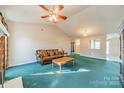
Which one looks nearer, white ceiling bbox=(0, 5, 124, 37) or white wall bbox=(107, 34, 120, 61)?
white ceiling bbox=(0, 5, 124, 37)

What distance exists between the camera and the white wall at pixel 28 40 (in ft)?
16.0

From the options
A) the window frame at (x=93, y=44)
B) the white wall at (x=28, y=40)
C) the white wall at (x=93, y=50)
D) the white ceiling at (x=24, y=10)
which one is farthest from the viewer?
the window frame at (x=93, y=44)

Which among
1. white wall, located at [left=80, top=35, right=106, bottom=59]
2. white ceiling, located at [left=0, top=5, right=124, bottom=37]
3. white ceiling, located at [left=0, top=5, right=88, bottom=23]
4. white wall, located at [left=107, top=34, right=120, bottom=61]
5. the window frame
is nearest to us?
white ceiling, located at [left=0, top=5, right=88, bottom=23]

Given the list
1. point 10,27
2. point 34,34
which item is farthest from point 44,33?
point 10,27

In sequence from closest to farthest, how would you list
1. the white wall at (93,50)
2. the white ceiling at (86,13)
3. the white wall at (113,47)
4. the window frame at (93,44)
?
1. the white ceiling at (86,13)
2. the white wall at (113,47)
3. the white wall at (93,50)
4. the window frame at (93,44)

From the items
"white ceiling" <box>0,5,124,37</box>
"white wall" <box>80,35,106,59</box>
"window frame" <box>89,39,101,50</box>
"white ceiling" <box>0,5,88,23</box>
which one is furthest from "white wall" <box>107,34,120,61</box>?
"white ceiling" <box>0,5,88,23</box>

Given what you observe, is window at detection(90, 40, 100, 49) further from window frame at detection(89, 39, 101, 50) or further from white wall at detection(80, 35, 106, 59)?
white wall at detection(80, 35, 106, 59)

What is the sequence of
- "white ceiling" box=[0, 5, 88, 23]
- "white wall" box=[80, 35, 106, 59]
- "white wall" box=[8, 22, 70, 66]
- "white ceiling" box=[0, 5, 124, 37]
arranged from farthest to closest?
"white wall" box=[80, 35, 106, 59], "white wall" box=[8, 22, 70, 66], "white ceiling" box=[0, 5, 124, 37], "white ceiling" box=[0, 5, 88, 23]

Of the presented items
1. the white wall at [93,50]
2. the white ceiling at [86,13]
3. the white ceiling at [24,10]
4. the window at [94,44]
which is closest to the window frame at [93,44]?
the window at [94,44]

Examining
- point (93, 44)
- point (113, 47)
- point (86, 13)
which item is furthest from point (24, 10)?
point (93, 44)

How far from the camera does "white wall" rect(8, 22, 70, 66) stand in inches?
192

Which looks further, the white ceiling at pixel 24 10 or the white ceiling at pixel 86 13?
the white ceiling at pixel 86 13

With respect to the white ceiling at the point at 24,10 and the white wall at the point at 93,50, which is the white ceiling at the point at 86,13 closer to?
the white ceiling at the point at 24,10
